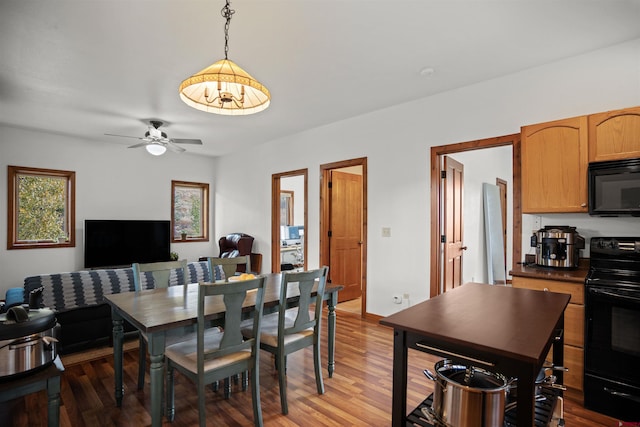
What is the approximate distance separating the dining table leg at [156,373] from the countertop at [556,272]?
2541mm

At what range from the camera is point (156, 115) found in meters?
4.40

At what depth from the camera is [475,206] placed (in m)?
5.25

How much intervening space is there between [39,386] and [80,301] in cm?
195

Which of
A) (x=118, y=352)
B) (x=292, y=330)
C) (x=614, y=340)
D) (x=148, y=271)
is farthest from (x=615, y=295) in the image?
(x=148, y=271)

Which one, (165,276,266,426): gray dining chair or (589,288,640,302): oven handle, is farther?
(589,288,640,302): oven handle

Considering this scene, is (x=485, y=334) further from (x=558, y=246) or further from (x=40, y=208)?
(x=40, y=208)

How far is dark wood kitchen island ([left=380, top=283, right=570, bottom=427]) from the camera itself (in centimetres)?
103

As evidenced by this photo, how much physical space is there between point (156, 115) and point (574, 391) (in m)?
5.20

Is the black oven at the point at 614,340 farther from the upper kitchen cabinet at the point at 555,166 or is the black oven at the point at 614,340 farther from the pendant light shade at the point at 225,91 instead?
the pendant light shade at the point at 225,91

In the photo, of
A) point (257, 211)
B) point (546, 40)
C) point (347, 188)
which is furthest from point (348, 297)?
point (546, 40)

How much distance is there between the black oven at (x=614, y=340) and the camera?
201cm

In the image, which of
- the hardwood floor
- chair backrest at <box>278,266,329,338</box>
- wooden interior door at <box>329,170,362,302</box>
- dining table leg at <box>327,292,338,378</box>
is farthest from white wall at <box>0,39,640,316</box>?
chair backrest at <box>278,266,329,338</box>

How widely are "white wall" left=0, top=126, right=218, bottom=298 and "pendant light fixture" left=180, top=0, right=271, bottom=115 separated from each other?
4.68 metres

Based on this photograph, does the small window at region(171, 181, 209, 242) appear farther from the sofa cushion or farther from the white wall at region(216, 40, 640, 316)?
the sofa cushion
